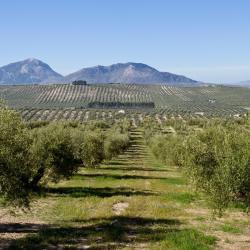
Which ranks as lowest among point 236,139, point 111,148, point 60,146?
point 111,148

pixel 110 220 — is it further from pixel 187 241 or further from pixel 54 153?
pixel 54 153

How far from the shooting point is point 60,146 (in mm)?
51938

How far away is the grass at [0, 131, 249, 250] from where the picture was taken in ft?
95.6

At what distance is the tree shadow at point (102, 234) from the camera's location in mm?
28531

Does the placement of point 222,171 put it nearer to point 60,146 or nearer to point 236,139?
point 236,139

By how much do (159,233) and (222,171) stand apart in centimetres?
594

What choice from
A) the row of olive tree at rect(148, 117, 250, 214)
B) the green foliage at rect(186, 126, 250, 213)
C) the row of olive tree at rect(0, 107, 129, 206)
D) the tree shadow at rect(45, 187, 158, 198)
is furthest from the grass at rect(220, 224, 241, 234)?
the tree shadow at rect(45, 187, 158, 198)

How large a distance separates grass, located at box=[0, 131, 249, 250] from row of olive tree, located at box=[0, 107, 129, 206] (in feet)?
7.01

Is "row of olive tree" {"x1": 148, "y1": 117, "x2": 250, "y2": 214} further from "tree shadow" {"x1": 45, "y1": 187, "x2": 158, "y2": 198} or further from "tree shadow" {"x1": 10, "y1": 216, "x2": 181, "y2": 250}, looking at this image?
"tree shadow" {"x1": 45, "y1": 187, "x2": 158, "y2": 198}

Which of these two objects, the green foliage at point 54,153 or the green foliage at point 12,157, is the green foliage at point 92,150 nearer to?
the green foliage at point 54,153

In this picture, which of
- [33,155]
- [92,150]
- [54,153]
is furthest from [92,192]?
[92,150]

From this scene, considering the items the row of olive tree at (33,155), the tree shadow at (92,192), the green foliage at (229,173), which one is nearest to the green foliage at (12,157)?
the row of olive tree at (33,155)

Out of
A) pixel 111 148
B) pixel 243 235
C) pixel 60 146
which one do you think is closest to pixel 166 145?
pixel 111 148

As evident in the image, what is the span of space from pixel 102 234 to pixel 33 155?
9.65m
